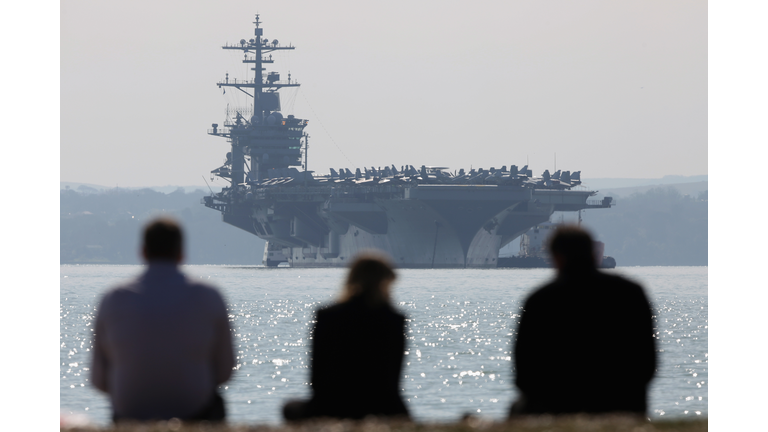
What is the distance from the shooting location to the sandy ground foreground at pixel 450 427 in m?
4.27

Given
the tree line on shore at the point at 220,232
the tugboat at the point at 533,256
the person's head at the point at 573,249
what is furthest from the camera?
the tree line on shore at the point at 220,232

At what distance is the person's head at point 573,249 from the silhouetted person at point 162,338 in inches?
61.3

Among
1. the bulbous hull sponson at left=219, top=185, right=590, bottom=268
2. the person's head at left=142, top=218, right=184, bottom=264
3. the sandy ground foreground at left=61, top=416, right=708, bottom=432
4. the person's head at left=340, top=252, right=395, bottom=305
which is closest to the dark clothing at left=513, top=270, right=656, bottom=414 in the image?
the sandy ground foreground at left=61, top=416, right=708, bottom=432

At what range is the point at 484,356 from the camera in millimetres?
27500

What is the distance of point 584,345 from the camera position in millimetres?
5199

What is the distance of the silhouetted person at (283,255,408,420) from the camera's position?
5430 millimetres

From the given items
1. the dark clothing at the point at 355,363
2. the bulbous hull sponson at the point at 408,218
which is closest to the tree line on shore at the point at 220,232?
the bulbous hull sponson at the point at 408,218

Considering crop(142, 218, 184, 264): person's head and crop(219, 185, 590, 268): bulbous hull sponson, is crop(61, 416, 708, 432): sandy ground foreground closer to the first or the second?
crop(142, 218, 184, 264): person's head

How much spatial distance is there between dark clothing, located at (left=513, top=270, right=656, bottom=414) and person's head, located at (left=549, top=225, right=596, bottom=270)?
4 cm

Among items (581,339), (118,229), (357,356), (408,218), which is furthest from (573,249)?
(118,229)

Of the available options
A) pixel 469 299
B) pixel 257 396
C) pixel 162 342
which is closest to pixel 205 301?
pixel 162 342

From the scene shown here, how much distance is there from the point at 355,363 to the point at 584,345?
110 cm

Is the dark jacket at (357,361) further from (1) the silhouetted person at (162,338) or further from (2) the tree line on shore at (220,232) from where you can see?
(2) the tree line on shore at (220,232)

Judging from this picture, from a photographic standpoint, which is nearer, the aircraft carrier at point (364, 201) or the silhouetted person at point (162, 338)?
the silhouetted person at point (162, 338)
